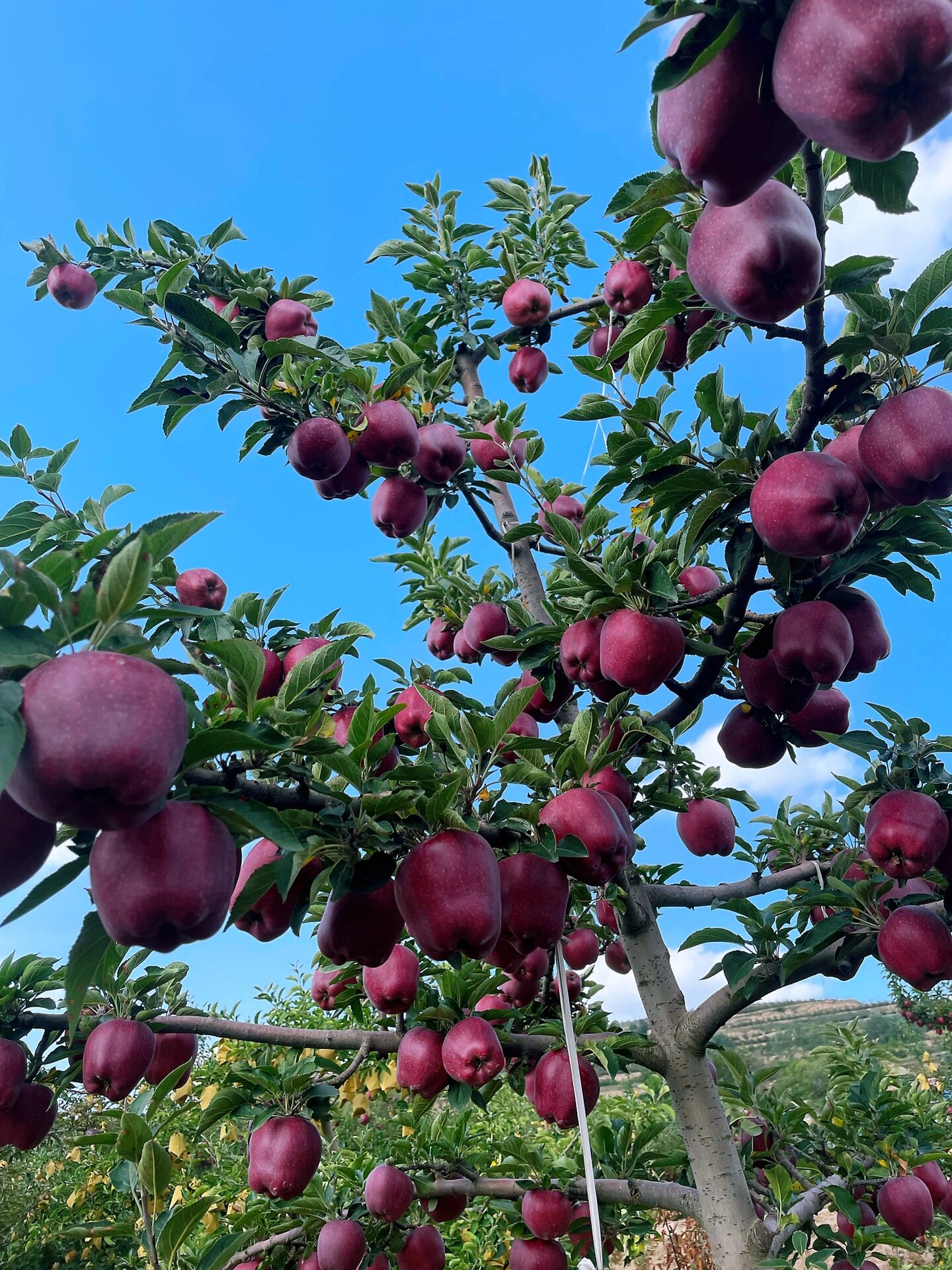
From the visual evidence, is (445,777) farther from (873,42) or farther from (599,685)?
(873,42)

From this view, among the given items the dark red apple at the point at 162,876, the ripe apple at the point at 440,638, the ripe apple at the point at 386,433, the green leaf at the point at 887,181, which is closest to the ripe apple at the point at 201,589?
the ripe apple at the point at 386,433

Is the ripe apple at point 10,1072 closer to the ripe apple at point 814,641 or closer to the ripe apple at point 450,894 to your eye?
the ripe apple at point 450,894

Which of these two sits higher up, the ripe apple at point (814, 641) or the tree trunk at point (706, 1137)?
the ripe apple at point (814, 641)

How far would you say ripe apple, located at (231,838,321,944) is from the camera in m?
1.36

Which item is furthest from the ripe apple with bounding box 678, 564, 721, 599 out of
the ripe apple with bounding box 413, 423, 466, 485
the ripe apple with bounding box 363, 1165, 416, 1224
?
the ripe apple with bounding box 363, 1165, 416, 1224

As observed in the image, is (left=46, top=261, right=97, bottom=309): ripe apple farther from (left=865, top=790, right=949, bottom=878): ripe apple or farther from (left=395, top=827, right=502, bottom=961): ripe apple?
(left=865, top=790, right=949, bottom=878): ripe apple

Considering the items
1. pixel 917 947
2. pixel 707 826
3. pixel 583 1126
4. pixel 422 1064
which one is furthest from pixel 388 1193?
pixel 917 947

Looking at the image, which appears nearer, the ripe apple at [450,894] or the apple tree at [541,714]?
the apple tree at [541,714]

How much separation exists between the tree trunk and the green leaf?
189cm

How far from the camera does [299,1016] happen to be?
511cm

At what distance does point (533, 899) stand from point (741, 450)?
3.27ft

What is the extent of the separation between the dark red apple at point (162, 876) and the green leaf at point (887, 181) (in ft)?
3.90

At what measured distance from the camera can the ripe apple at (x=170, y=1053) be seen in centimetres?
249

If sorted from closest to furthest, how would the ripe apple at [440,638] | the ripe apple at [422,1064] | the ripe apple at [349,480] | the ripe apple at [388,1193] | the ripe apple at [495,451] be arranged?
the ripe apple at [422,1064], the ripe apple at [388,1193], the ripe apple at [349,480], the ripe apple at [495,451], the ripe apple at [440,638]
